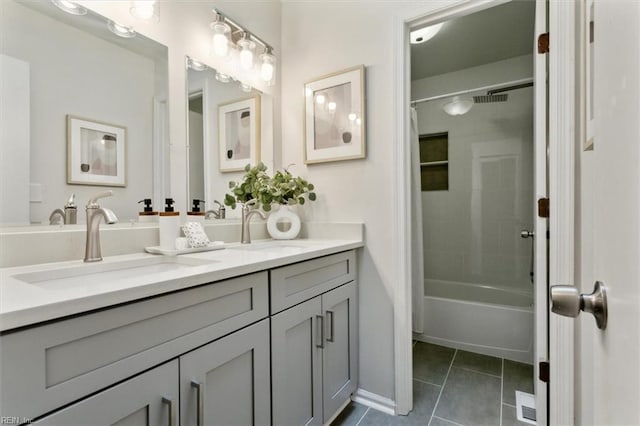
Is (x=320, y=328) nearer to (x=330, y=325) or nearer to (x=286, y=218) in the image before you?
(x=330, y=325)

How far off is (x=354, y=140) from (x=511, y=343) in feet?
5.84

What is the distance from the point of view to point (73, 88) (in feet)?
3.43

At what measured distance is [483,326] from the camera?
2.14 m

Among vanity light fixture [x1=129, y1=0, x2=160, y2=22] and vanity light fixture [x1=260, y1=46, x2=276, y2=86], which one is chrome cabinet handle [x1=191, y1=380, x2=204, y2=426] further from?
vanity light fixture [x1=260, y1=46, x2=276, y2=86]

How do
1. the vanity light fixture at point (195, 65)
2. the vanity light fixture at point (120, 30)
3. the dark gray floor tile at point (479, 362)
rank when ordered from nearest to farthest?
the vanity light fixture at point (120, 30), the vanity light fixture at point (195, 65), the dark gray floor tile at point (479, 362)

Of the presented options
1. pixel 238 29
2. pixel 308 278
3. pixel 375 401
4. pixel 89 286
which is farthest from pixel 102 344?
pixel 238 29

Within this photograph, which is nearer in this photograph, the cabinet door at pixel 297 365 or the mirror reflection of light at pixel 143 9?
the cabinet door at pixel 297 365

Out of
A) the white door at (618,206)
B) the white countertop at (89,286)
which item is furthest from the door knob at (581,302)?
the white countertop at (89,286)

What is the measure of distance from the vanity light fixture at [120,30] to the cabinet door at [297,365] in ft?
4.09

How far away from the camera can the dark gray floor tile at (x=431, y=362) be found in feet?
6.13

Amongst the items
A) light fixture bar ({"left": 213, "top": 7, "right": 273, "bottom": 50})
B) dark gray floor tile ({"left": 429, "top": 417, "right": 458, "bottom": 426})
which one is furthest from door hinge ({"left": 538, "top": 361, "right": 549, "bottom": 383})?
light fixture bar ({"left": 213, "top": 7, "right": 273, "bottom": 50})

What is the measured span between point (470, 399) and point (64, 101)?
7.58ft

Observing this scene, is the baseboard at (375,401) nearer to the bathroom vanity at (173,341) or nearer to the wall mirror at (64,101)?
the bathroom vanity at (173,341)

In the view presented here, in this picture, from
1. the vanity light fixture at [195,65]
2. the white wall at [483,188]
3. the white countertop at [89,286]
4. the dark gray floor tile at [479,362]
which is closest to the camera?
the white countertop at [89,286]
